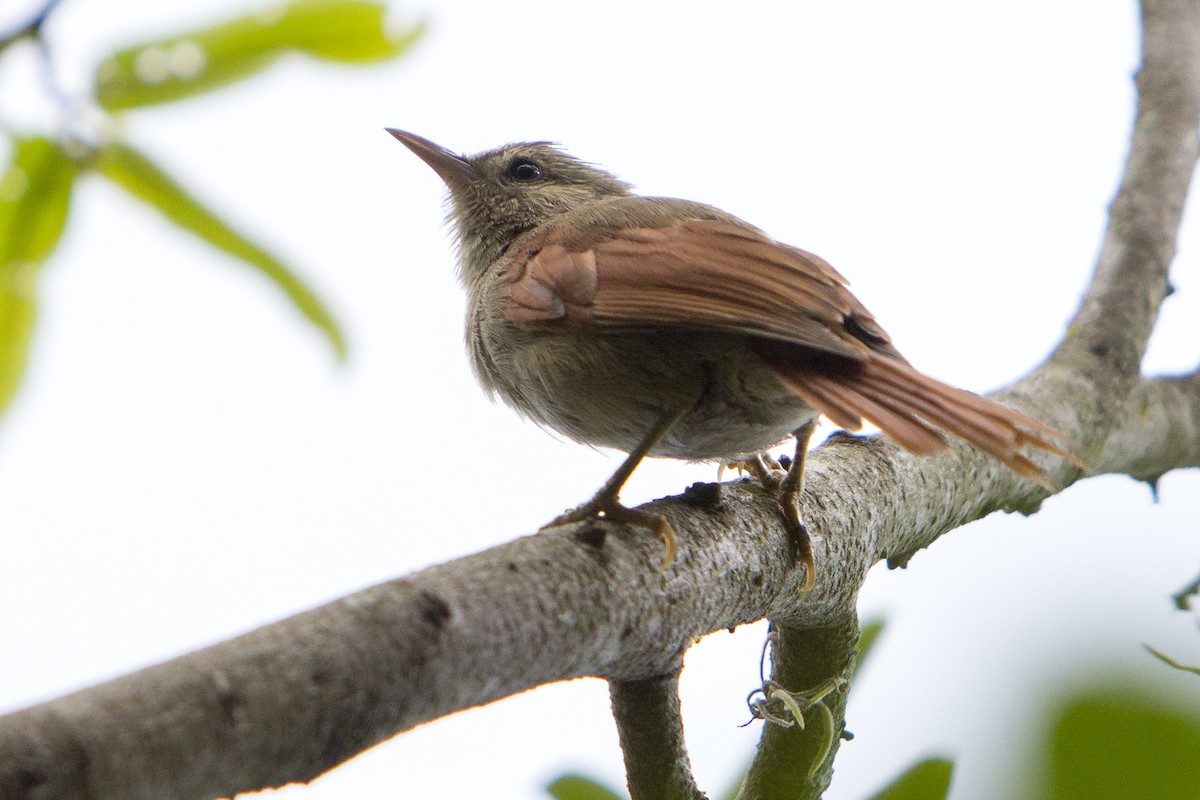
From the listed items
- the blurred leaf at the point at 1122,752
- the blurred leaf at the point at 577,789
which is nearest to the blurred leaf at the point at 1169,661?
the blurred leaf at the point at 1122,752

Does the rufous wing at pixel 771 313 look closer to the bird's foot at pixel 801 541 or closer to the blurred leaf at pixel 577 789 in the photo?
the bird's foot at pixel 801 541

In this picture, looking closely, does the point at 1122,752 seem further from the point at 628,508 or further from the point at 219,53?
the point at 219,53

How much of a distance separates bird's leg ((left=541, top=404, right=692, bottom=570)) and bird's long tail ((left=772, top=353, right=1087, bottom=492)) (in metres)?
0.41

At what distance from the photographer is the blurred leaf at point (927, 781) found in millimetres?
1854

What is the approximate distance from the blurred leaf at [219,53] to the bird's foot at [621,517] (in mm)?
1069

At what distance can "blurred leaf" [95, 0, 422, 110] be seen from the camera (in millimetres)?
1989

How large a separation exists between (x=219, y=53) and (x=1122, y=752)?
172 cm

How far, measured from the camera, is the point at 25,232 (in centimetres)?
199

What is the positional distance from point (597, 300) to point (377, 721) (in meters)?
1.75

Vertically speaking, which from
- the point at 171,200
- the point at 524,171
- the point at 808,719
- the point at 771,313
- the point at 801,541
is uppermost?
the point at 524,171

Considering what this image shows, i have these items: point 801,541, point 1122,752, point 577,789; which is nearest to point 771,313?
point 801,541

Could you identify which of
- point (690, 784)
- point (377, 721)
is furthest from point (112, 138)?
point (690, 784)

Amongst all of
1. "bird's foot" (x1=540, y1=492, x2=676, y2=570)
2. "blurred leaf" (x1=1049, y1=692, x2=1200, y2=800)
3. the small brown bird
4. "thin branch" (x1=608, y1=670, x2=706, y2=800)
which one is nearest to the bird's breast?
the small brown bird

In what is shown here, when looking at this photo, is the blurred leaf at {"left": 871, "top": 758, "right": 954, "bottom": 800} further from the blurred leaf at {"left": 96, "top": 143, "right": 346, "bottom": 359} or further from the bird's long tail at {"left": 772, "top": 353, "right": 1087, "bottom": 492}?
the blurred leaf at {"left": 96, "top": 143, "right": 346, "bottom": 359}
